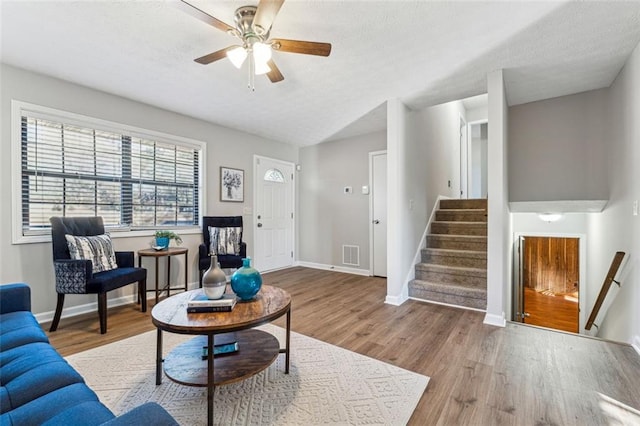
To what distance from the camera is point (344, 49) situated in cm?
244

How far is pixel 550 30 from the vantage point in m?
2.18

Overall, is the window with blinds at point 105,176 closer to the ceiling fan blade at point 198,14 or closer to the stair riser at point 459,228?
the ceiling fan blade at point 198,14

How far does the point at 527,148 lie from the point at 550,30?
2.09m

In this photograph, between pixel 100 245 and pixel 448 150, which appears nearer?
pixel 100 245

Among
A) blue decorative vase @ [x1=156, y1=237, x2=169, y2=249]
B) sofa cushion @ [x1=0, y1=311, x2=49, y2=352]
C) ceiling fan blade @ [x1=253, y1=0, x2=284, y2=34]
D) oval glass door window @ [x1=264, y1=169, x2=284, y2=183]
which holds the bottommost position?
sofa cushion @ [x1=0, y1=311, x2=49, y2=352]

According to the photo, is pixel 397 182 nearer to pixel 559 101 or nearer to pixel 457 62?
pixel 457 62

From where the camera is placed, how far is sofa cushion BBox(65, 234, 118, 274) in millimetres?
2660

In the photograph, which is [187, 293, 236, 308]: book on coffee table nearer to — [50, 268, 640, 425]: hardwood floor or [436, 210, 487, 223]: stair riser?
[50, 268, 640, 425]: hardwood floor

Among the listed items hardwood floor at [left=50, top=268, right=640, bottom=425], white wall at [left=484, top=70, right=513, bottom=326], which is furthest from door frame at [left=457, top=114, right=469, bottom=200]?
hardwood floor at [left=50, top=268, right=640, bottom=425]

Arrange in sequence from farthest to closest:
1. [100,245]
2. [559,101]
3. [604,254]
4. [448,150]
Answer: [448,150] → [559,101] → [604,254] → [100,245]

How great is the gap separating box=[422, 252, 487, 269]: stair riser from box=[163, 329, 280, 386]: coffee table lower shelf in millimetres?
2795

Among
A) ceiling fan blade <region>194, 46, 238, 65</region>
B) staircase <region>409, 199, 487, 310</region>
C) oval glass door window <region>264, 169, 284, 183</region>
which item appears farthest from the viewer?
oval glass door window <region>264, 169, 284, 183</region>

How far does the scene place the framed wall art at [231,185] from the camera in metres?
4.38

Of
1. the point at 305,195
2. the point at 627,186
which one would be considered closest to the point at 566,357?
the point at 627,186
